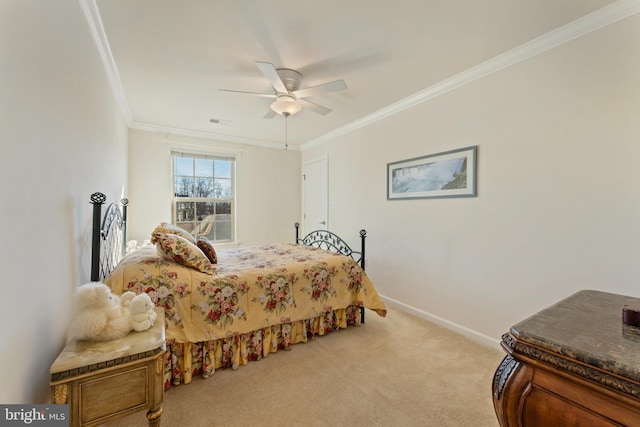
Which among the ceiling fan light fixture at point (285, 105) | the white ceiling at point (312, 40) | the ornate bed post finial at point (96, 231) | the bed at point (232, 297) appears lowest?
the bed at point (232, 297)

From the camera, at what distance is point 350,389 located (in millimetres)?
1844

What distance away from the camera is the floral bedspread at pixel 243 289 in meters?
1.83

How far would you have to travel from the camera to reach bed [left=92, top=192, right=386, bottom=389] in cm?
184

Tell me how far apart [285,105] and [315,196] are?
2550mm

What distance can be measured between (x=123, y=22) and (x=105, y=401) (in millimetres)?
2287

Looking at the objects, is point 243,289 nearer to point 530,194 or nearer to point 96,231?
point 96,231

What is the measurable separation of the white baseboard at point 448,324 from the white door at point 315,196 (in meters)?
1.83

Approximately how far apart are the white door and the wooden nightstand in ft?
12.1

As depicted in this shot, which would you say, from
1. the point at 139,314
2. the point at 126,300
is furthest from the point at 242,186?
the point at 139,314

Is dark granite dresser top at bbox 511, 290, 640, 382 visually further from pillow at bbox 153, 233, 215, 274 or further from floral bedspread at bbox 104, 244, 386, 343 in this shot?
pillow at bbox 153, 233, 215, 274

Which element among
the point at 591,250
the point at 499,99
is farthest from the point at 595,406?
the point at 499,99

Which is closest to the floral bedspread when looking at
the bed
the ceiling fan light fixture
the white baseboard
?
the bed

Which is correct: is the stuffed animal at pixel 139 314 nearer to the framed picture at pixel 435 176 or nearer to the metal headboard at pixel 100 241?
the metal headboard at pixel 100 241

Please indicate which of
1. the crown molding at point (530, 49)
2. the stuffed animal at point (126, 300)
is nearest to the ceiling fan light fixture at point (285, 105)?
the crown molding at point (530, 49)
